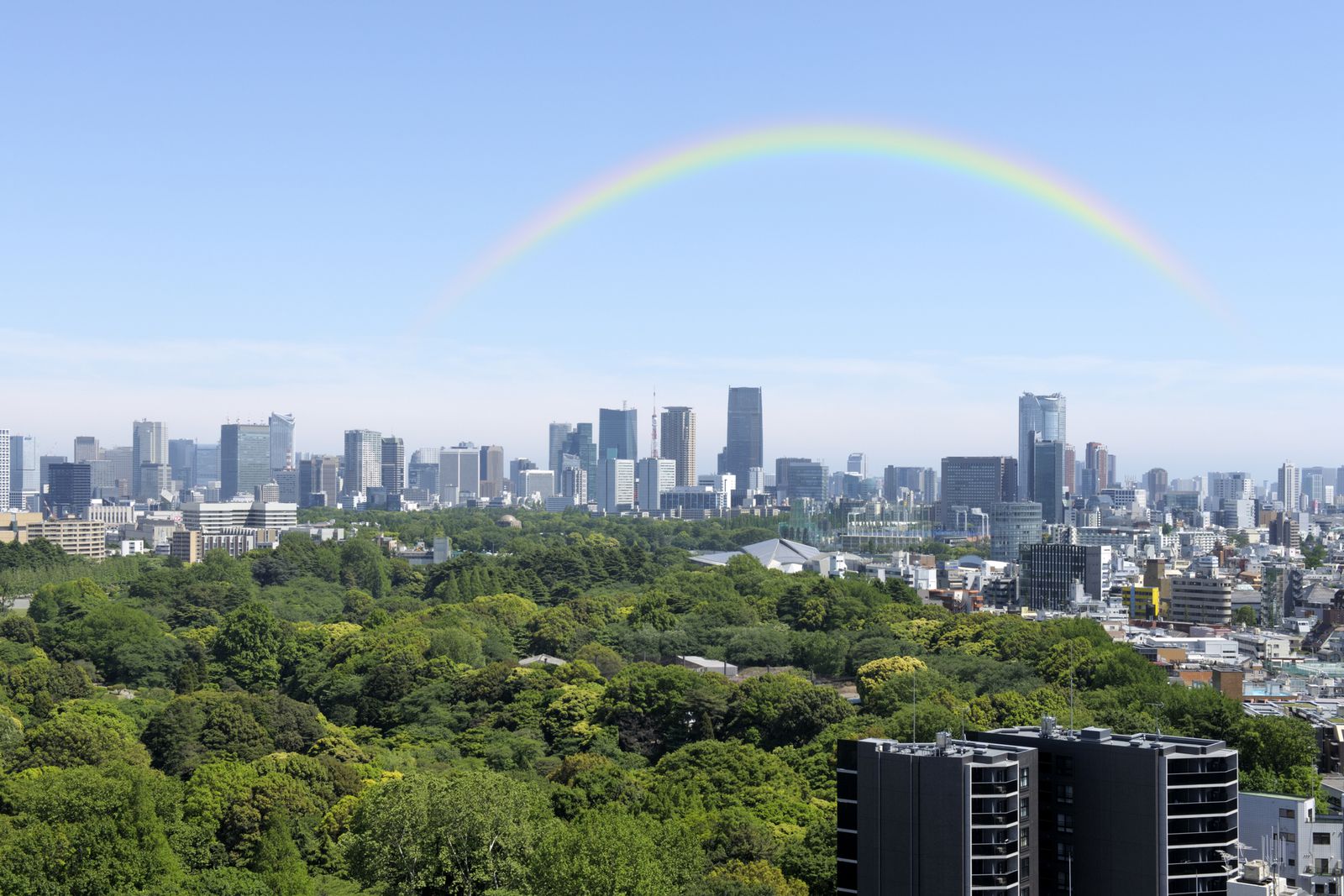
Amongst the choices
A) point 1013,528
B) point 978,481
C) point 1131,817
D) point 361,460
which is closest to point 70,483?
point 361,460

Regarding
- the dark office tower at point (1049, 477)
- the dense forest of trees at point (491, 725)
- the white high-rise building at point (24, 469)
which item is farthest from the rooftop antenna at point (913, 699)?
the white high-rise building at point (24, 469)

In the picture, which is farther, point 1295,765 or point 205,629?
point 205,629

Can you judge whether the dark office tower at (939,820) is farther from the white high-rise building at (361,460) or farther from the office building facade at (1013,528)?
the white high-rise building at (361,460)

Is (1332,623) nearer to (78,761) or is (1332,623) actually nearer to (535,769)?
(535,769)

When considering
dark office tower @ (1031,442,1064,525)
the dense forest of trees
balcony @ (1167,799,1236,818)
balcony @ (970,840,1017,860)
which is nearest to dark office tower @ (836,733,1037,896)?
balcony @ (970,840,1017,860)

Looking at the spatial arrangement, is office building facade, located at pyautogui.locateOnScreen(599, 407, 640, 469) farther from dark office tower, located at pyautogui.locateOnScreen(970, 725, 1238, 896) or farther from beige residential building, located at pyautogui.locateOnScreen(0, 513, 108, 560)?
dark office tower, located at pyautogui.locateOnScreen(970, 725, 1238, 896)

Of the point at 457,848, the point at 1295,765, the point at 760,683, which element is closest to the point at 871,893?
the point at 457,848
